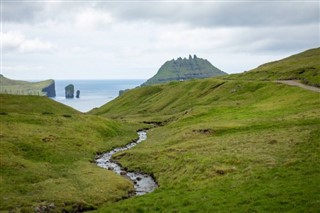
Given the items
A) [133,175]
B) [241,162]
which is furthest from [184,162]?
[241,162]

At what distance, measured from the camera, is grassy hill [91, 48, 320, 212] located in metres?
34.7

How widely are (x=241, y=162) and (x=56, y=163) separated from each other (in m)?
33.2

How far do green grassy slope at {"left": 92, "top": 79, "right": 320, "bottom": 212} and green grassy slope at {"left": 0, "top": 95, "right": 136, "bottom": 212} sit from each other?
6.33m

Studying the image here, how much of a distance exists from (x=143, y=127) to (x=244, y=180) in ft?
266

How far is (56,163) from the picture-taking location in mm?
63844

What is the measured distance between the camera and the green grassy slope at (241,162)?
114ft

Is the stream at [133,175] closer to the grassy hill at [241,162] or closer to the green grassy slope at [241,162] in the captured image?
the grassy hill at [241,162]

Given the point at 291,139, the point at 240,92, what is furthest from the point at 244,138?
the point at 240,92

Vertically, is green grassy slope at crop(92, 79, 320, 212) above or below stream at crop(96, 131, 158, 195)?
above

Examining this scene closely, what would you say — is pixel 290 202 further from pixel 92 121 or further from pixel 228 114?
pixel 92 121

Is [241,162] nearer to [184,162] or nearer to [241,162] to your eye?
[241,162]

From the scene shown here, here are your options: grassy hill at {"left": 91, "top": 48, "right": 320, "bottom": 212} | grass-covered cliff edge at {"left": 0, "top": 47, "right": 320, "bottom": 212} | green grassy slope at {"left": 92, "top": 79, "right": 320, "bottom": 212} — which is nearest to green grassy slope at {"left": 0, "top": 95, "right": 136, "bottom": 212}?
grass-covered cliff edge at {"left": 0, "top": 47, "right": 320, "bottom": 212}

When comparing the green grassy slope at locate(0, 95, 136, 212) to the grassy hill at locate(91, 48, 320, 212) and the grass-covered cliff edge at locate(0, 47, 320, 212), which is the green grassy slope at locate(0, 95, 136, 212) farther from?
the grassy hill at locate(91, 48, 320, 212)

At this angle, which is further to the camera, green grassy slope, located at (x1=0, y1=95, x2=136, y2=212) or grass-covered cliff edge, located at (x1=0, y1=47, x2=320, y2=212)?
green grassy slope, located at (x1=0, y1=95, x2=136, y2=212)
